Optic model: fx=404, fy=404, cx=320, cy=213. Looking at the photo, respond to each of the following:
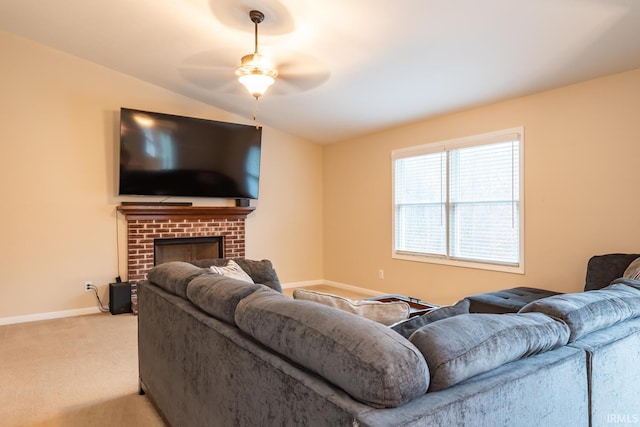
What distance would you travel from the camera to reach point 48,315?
4.65 m

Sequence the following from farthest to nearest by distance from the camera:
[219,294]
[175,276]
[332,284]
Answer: [332,284] → [175,276] → [219,294]

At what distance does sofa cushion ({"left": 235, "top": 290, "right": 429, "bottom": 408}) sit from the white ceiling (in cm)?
252

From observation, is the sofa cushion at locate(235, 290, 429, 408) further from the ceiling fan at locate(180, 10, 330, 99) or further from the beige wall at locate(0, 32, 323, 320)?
the beige wall at locate(0, 32, 323, 320)

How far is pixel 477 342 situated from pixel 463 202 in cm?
381

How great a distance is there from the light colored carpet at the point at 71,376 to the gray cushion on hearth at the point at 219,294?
1.01m

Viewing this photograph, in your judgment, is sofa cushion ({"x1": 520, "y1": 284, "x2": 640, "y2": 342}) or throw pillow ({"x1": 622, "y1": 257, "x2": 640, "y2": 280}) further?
throw pillow ({"x1": 622, "y1": 257, "x2": 640, "y2": 280})

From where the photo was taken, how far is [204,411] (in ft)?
5.53

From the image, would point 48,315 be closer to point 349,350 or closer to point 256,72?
point 256,72

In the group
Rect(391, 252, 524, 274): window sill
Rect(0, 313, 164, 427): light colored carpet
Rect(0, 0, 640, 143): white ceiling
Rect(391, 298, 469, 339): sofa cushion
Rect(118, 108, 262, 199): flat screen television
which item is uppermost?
Rect(0, 0, 640, 143): white ceiling

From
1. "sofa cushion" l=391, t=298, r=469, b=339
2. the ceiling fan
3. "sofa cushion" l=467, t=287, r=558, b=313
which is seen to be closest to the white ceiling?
the ceiling fan

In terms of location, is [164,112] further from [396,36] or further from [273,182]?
[396,36]

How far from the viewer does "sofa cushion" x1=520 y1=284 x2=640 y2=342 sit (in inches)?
55.5

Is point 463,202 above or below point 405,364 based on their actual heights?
above

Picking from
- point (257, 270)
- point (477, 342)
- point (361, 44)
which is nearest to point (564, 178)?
point (361, 44)
